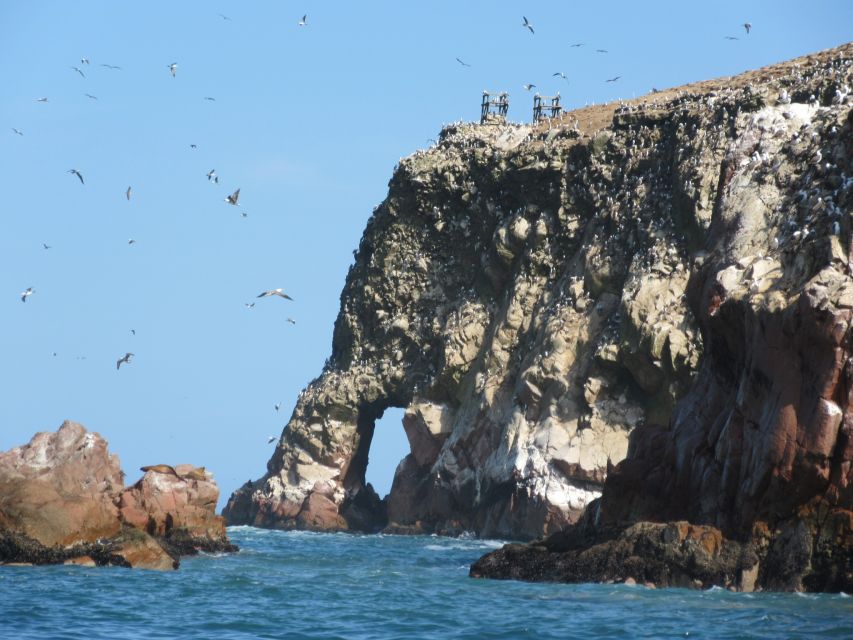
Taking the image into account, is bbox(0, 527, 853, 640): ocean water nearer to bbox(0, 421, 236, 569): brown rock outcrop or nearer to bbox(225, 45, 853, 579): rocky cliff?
bbox(0, 421, 236, 569): brown rock outcrop

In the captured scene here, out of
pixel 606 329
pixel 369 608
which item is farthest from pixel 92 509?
pixel 606 329

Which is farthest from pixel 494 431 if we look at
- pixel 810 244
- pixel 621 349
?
pixel 810 244

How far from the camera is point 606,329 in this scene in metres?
69.1

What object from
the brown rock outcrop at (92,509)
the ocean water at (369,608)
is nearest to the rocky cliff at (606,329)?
the ocean water at (369,608)

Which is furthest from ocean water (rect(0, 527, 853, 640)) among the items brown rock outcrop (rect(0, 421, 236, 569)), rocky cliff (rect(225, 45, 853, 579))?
rocky cliff (rect(225, 45, 853, 579))

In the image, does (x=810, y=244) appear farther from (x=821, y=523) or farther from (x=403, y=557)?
(x=403, y=557)

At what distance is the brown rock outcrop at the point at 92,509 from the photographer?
42.4 metres

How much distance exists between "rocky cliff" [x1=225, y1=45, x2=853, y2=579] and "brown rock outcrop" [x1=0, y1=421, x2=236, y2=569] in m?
15.1

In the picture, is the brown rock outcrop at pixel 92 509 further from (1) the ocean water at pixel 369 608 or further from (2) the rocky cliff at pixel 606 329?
(2) the rocky cliff at pixel 606 329

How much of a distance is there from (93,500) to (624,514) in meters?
16.5

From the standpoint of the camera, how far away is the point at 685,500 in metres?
38.8

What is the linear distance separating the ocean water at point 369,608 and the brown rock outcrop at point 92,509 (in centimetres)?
125

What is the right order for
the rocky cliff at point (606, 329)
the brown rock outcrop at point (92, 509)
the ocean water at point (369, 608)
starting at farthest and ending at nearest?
the brown rock outcrop at point (92, 509) < the rocky cliff at point (606, 329) < the ocean water at point (369, 608)

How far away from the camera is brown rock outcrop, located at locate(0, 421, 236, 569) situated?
4241cm
